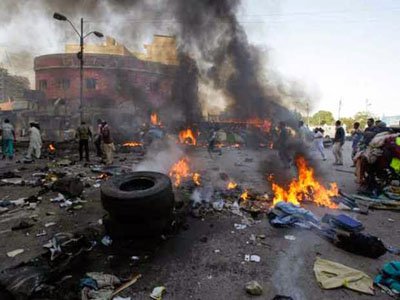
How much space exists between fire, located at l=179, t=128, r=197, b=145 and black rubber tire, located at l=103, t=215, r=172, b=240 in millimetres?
17881

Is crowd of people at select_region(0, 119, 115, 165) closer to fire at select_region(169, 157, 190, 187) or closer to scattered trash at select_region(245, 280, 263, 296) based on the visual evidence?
fire at select_region(169, 157, 190, 187)

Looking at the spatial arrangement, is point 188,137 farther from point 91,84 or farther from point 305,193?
point 91,84

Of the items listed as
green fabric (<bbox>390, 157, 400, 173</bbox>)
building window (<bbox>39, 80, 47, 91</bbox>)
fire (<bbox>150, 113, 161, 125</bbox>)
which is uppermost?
building window (<bbox>39, 80, 47, 91</bbox>)

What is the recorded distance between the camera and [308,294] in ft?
11.3

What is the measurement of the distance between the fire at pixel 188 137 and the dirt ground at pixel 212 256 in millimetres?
16667

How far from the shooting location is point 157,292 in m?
3.42

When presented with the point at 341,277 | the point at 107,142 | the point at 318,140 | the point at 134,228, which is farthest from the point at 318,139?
the point at 134,228

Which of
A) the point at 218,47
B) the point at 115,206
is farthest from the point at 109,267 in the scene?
the point at 218,47

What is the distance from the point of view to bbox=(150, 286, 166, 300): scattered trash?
132 inches

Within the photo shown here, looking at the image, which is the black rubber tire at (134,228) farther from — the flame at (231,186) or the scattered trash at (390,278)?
the flame at (231,186)

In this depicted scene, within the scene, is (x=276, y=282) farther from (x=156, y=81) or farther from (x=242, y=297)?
(x=156, y=81)

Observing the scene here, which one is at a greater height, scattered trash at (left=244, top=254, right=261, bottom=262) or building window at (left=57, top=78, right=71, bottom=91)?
building window at (left=57, top=78, right=71, bottom=91)

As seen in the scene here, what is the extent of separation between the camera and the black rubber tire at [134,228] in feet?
15.2

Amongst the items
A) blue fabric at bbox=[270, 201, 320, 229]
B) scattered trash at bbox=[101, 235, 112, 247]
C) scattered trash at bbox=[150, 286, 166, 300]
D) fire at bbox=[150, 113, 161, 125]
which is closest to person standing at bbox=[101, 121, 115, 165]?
scattered trash at bbox=[101, 235, 112, 247]
